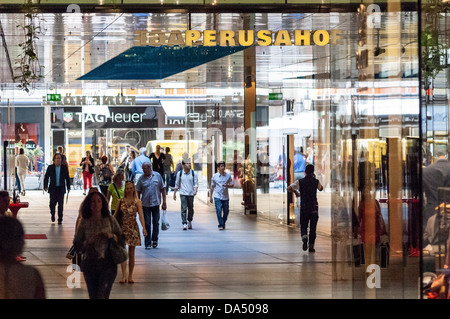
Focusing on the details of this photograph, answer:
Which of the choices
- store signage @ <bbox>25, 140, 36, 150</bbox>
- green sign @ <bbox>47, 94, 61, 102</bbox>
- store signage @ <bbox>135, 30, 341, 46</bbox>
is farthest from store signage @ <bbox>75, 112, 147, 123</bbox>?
A: store signage @ <bbox>135, 30, 341, 46</bbox>

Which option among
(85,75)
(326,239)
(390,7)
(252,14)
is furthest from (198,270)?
(85,75)

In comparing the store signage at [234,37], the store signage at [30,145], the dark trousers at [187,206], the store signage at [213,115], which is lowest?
the dark trousers at [187,206]

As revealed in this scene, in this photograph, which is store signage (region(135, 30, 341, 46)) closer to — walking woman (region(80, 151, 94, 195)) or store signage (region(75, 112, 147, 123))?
walking woman (region(80, 151, 94, 195))

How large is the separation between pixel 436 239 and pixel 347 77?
162 cm

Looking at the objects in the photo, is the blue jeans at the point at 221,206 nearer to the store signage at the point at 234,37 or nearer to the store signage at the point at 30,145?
the store signage at the point at 234,37

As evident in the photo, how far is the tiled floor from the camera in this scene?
11938mm

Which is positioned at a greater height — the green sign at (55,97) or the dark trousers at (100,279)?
the green sign at (55,97)

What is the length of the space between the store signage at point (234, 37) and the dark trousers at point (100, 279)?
8.28 m

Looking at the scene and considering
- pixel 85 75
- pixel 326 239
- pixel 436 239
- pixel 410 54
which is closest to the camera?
pixel 410 54

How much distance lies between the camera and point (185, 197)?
21.6 meters

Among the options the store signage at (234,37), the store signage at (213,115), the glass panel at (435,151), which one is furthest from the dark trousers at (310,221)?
the store signage at (213,115)

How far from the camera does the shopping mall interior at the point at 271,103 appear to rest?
728 centimetres

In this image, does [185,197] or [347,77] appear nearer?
[347,77]

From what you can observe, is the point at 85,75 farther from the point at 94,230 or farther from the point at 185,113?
the point at 94,230
